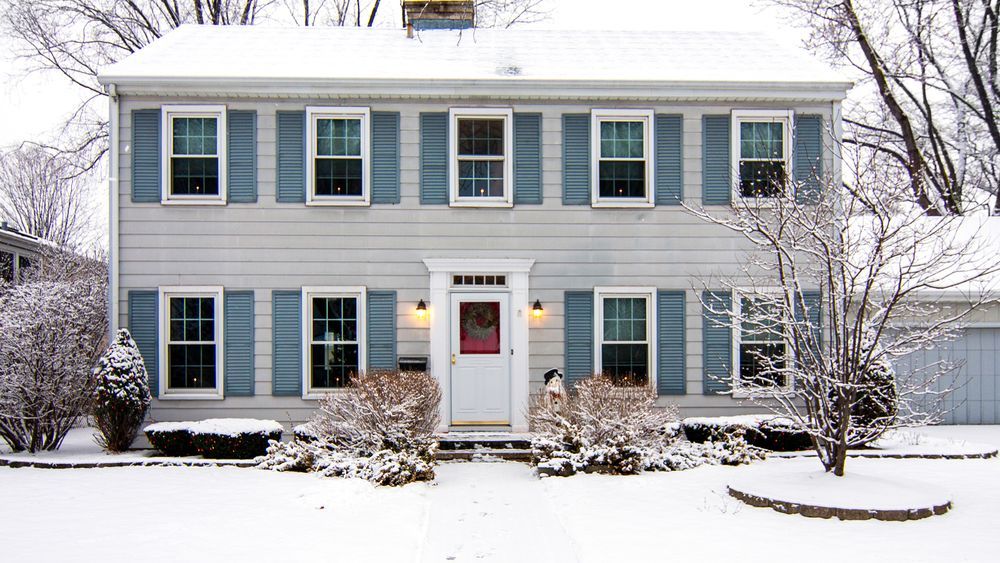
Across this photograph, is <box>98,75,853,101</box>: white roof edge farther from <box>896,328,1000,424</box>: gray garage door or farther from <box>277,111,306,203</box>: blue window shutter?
<box>896,328,1000,424</box>: gray garage door

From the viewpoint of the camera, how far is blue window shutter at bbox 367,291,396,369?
491 inches

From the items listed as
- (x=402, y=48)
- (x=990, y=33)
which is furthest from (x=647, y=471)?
(x=990, y=33)

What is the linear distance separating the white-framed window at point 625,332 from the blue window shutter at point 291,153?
15.3 ft

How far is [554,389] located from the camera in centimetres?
1166

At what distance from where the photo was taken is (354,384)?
1114cm

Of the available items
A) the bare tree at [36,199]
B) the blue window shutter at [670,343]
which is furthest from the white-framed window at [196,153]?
the bare tree at [36,199]

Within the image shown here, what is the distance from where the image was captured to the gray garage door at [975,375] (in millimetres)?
14203

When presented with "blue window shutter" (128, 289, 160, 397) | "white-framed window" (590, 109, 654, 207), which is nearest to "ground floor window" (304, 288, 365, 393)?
"blue window shutter" (128, 289, 160, 397)

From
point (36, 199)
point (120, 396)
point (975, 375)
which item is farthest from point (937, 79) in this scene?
point (36, 199)

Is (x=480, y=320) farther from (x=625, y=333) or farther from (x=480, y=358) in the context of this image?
(x=625, y=333)

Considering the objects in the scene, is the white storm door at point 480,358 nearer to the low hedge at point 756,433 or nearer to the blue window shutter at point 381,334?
the blue window shutter at point 381,334

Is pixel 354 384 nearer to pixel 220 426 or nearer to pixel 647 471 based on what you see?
pixel 220 426

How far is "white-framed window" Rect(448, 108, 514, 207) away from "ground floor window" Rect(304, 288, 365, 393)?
2243 mm

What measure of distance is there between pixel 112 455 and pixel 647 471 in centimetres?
697
